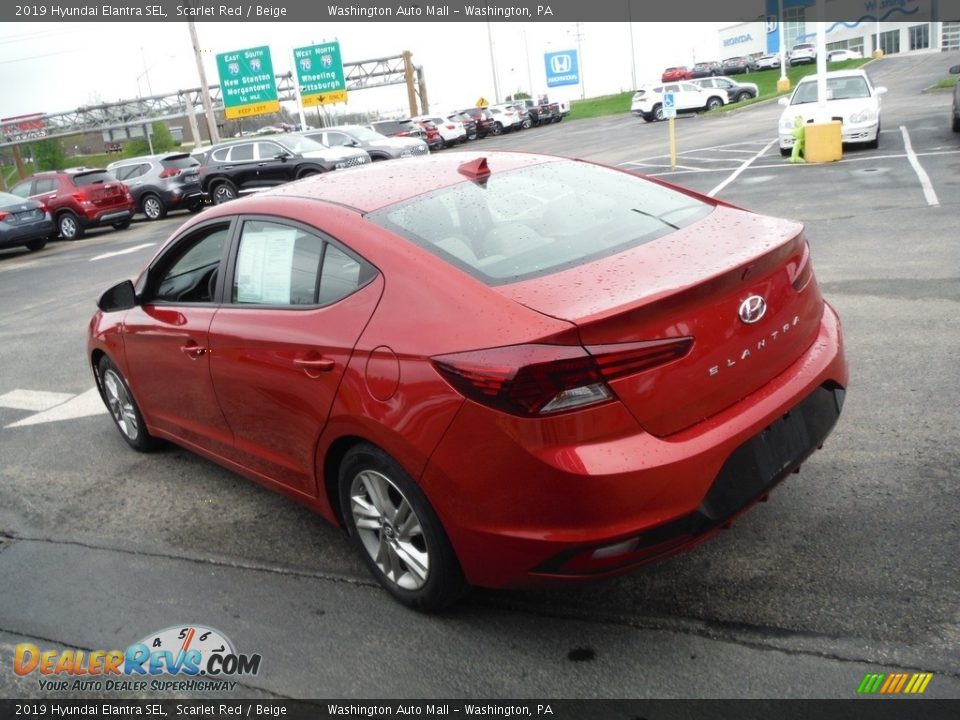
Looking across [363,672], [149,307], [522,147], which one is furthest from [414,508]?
[522,147]

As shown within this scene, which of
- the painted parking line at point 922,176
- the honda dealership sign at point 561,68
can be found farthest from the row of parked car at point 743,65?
the painted parking line at point 922,176

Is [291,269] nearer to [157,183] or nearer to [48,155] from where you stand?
[157,183]

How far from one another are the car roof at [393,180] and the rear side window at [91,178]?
21285mm

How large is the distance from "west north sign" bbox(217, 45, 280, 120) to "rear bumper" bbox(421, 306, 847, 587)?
4606cm

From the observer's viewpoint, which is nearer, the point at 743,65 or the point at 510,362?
the point at 510,362

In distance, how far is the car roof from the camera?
3721 millimetres

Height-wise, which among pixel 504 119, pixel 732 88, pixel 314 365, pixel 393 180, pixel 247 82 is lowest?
pixel 504 119

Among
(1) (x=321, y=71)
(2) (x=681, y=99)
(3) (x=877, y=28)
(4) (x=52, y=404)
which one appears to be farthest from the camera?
Result: (3) (x=877, y=28)

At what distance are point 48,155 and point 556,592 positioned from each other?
111250mm

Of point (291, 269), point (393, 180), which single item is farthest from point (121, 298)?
point (393, 180)

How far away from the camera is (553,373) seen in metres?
2.68

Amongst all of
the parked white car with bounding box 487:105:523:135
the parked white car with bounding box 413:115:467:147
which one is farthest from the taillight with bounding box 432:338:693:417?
the parked white car with bounding box 487:105:523:135

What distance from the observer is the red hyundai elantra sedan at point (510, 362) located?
8.97 ft

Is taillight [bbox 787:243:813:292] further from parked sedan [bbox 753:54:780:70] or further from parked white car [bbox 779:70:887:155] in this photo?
parked sedan [bbox 753:54:780:70]
